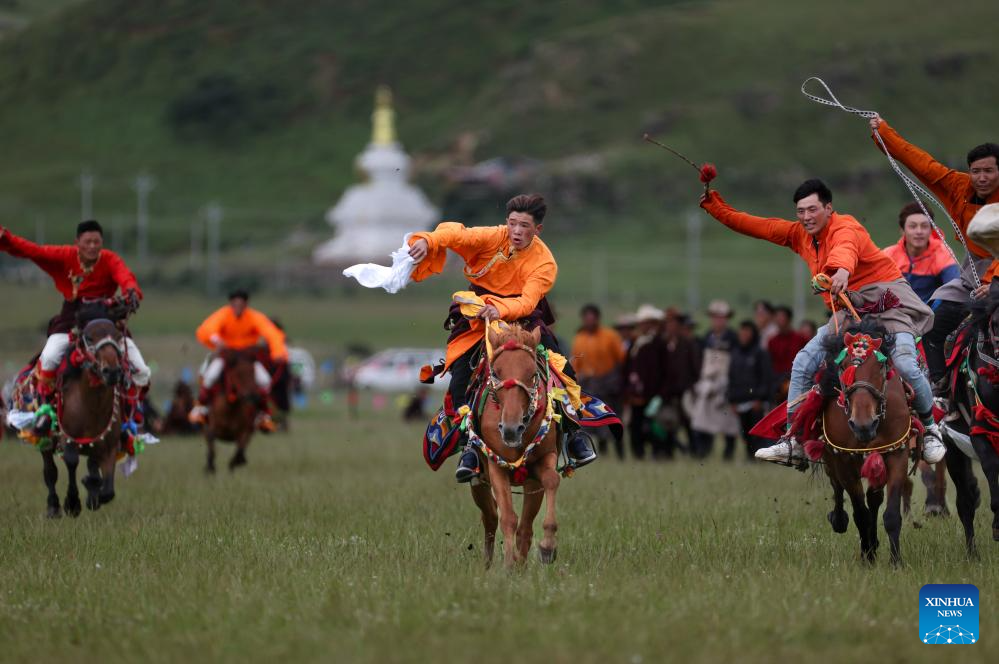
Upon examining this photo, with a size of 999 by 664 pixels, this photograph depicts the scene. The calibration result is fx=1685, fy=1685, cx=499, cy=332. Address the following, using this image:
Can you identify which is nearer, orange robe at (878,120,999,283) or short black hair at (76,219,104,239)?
orange robe at (878,120,999,283)

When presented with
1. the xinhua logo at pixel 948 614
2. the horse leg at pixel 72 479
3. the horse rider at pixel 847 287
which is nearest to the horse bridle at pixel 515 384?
the horse rider at pixel 847 287

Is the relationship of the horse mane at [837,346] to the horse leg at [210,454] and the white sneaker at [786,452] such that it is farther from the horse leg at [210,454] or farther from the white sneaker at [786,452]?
the horse leg at [210,454]

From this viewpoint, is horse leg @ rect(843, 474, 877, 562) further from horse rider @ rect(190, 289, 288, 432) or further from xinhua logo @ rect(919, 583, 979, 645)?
horse rider @ rect(190, 289, 288, 432)

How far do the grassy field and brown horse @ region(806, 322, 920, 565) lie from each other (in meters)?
0.37

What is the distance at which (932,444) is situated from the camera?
36.8 feet

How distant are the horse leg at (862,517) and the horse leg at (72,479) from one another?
6.67 metres

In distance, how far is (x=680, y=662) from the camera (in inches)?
290

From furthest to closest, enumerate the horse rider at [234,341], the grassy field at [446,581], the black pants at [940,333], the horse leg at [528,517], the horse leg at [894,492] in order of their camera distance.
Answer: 1. the horse rider at [234,341]
2. the black pants at [940,333]
3. the horse leg at [894,492]
4. the horse leg at [528,517]
5. the grassy field at [446,581]

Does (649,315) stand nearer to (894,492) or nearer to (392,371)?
(894,492)

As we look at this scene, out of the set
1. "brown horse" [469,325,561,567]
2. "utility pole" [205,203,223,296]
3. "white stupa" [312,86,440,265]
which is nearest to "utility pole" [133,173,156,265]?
"utility pole" [205,203,223,296]

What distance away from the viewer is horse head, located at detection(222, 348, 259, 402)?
20750 mm

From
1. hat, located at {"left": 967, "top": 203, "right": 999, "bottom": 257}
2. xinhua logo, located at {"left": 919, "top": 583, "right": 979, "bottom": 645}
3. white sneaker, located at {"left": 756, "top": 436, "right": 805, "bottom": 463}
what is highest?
hat, located at {"left": 967, "top": 203, "right": 999, "bottom": 257}

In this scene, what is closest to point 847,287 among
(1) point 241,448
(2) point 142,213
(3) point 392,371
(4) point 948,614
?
(4) point 948,614

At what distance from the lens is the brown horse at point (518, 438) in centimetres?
1030
